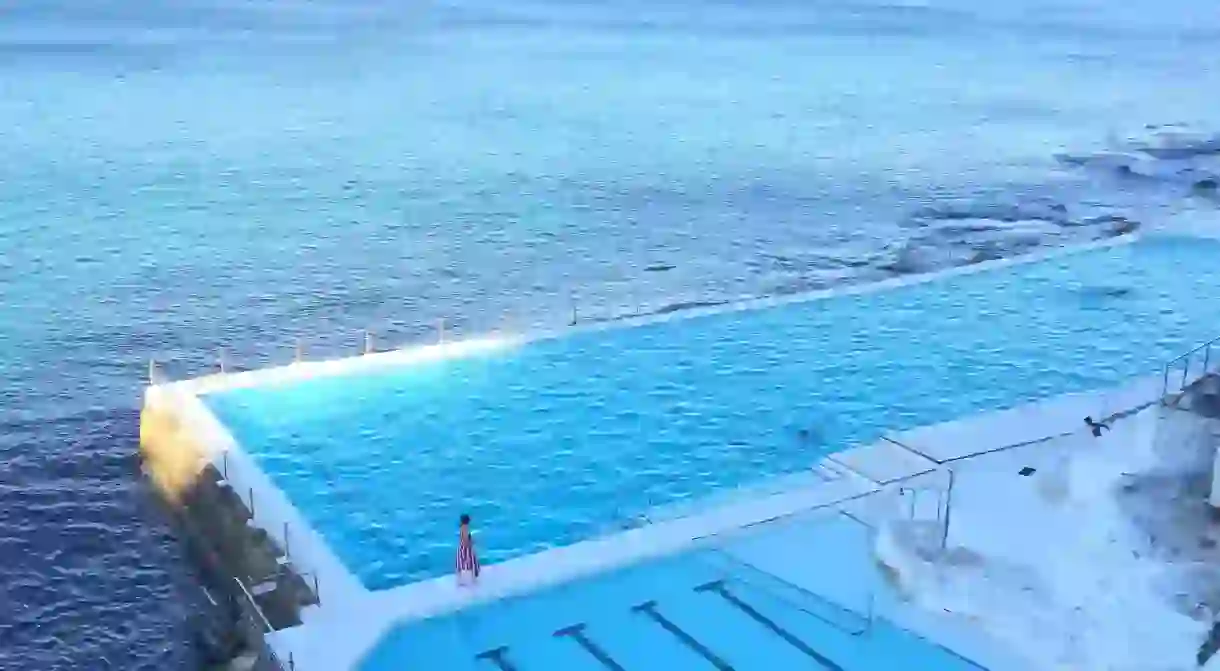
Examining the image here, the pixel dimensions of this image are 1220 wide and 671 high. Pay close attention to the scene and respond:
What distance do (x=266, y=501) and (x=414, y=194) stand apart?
18.1 metres

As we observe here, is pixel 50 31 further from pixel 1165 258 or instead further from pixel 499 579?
pixel 499 579

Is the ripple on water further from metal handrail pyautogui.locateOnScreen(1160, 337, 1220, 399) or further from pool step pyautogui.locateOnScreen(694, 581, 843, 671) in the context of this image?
metal handrail pyautogui.locateOnScreen(1160, 337, 1220, 399)

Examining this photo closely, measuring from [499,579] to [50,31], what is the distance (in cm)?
5078

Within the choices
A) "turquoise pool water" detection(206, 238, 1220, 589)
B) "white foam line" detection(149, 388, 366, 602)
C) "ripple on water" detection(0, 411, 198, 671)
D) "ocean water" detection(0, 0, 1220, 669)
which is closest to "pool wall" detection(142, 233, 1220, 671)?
"white foam line" detection(149, 388, 366, 602)

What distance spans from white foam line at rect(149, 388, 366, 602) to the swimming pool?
99 cm

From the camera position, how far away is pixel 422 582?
11.2 meters

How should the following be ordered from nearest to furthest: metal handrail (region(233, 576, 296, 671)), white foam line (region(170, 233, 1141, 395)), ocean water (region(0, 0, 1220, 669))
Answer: metal handrail (region(233, 576, 296, 671)) → white foam line (region(170, 233, 1141, 395)) → ocean water (region(0, 0, 1220, 669))

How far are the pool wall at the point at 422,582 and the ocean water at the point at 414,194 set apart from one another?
1.34 m

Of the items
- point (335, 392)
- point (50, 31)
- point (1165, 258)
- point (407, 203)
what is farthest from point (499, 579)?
point (50, 31)

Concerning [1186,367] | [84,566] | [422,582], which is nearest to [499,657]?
[422,582]

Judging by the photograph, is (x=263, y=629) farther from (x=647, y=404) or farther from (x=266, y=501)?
(x=647, y=404)

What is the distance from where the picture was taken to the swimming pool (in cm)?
1022

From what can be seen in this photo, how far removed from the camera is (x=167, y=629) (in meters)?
12.8

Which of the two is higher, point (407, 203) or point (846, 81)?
point (846, 81)
